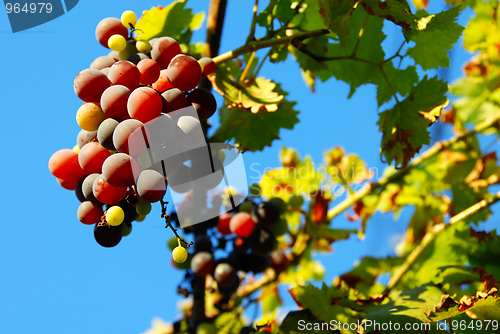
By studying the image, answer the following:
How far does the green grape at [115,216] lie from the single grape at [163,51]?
1.45 feet

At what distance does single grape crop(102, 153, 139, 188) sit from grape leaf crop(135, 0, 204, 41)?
0.58 m

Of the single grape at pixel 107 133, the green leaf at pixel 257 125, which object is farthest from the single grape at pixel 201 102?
the green leaf at pixel 257 125

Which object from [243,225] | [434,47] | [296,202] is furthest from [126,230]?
[434,47]

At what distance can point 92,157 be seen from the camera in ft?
3.10

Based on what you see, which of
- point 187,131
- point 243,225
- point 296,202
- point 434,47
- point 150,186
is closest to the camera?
point 150,186

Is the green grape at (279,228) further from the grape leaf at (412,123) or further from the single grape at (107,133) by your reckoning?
Answer: the single grape at (107,133)

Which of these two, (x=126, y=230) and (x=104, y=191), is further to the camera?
(x=126, y=230)

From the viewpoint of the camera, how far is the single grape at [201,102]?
1.04 metres

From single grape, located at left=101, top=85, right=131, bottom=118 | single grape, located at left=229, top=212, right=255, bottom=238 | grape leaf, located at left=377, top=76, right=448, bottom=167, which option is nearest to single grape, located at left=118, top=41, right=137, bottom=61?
single grape, located at left=101, top=85, right=131, bottom=118

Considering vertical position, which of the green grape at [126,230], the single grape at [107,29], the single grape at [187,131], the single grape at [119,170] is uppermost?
the single grape at [107,29]

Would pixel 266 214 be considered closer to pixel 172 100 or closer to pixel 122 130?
pixel 172 100

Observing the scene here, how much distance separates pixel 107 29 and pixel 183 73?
1.05ft

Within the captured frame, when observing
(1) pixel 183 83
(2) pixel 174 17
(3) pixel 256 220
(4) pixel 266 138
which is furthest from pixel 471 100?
(1) pixel 183 83

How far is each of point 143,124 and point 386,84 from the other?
96cm
